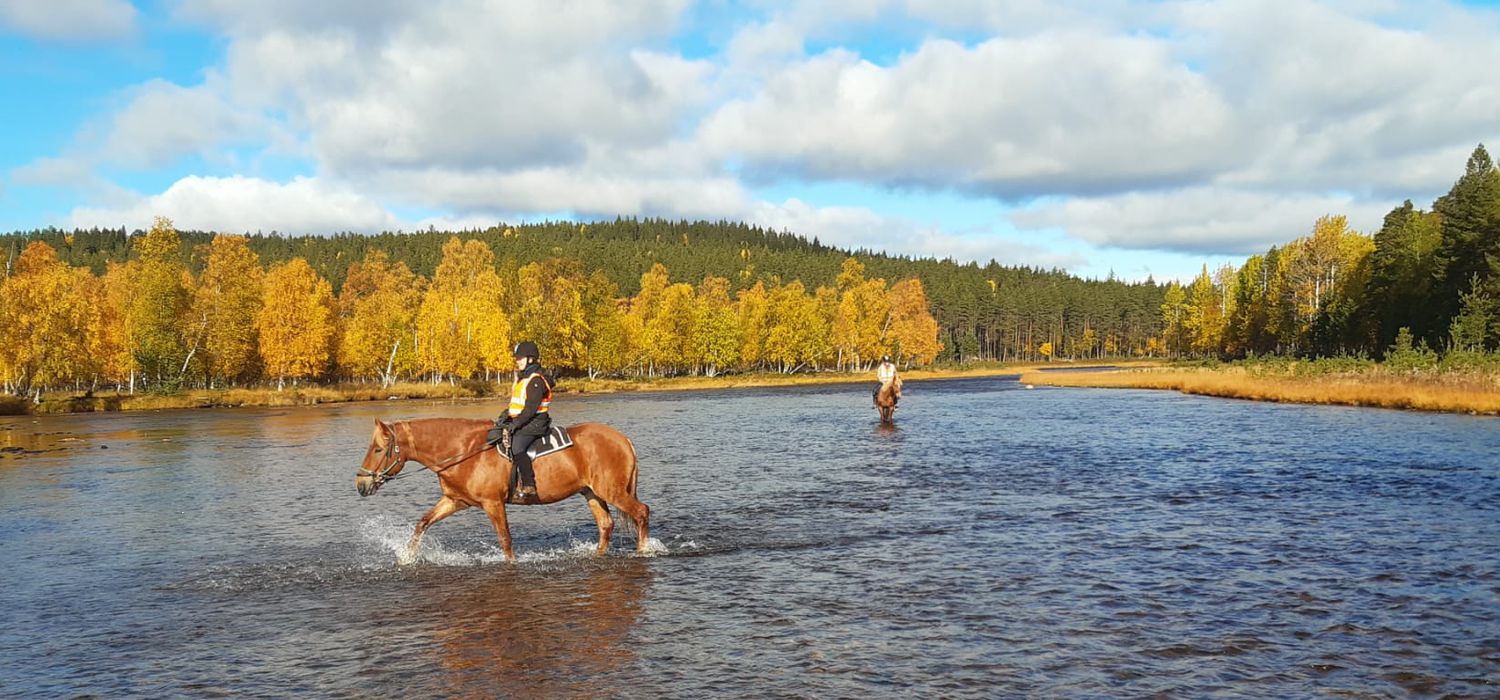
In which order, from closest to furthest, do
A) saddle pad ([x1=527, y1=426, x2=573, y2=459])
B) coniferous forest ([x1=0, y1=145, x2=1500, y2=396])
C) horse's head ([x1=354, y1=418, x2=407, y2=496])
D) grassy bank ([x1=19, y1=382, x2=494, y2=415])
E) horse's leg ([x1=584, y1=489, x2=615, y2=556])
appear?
horse's head ([x1=354, y1=418, x2=407, y2=496]) → saddle pad ([x1=527, y1=426, x2=573, y2=459]) → horse's leg ([x1=584, y1=489, x2=615, y2=556]) → grassy bank ([x1=19, y1=382, x2=494, y2=415]) → coniferous forest ([x1=0, y1=145, x2=1500, y2=396])

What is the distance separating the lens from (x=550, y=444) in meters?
14.7

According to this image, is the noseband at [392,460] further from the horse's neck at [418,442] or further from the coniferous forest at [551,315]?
the coniferous forest at [551,315]

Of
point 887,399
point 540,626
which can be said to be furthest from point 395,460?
point 887,399

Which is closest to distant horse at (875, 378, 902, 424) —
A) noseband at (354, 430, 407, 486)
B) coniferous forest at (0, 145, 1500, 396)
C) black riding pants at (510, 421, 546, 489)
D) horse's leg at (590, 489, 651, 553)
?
horse's leg at (590, 489, 651, 553)

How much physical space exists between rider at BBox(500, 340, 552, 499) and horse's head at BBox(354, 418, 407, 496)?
1.68 metres

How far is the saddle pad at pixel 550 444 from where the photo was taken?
575 inches

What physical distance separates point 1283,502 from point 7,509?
93.3ft

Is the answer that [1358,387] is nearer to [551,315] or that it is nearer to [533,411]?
[533,411]

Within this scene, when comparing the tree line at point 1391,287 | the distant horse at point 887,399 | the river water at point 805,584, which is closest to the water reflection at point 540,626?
the river water at point 805,584

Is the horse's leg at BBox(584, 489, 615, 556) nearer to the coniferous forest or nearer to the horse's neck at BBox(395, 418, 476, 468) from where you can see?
the horse's neck at BBox(395, 418, 476, 468)

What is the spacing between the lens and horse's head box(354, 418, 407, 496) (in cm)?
1398

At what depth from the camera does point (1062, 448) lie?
30031 mm

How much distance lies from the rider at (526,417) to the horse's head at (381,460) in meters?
1.68

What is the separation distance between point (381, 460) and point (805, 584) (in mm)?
6904
